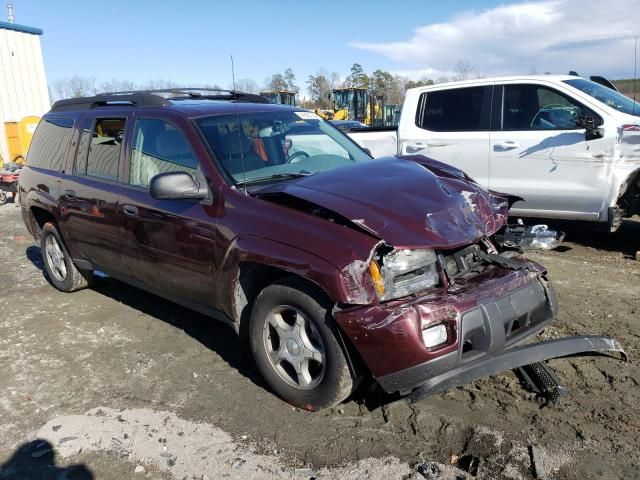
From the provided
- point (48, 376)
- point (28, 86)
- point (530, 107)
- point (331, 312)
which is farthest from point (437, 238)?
point (28, 86)

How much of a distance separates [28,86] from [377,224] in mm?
18051

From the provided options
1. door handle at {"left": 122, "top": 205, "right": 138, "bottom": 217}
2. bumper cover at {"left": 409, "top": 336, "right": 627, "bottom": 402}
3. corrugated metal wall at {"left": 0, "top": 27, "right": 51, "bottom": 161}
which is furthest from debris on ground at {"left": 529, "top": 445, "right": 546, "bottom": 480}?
corrugated metal wall at {"left": 0, "top": 27, "right": 51, "bottom": 161}

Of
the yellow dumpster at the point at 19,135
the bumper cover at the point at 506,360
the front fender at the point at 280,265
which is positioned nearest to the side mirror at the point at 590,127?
the bumper cover at the point at 506,360

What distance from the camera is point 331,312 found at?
2984mm

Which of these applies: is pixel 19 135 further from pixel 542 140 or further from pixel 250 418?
pixel 250 418

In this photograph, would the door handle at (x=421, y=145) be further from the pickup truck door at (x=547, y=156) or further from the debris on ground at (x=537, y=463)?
the debris on ground at (x=537, y=463)

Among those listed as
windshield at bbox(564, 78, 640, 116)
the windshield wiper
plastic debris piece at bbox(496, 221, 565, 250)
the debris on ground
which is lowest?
the debris on ground

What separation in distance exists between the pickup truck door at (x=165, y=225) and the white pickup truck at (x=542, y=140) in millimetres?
4173

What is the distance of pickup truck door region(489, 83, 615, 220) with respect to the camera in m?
6.16

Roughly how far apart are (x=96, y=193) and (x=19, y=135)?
Result: 40.4ft

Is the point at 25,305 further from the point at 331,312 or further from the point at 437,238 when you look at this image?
the point at 437,238

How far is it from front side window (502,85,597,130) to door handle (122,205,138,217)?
15.3 ft

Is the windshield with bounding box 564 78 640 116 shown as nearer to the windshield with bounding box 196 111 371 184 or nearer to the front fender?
the windshield with bounding box 196 111 371 184

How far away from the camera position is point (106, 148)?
474 centimetres
